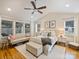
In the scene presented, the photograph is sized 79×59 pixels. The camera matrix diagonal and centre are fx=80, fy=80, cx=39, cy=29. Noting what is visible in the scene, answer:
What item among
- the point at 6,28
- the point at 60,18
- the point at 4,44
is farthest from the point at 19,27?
the point at 60,18

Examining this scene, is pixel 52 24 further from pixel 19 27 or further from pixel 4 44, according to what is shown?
pixel 4 44

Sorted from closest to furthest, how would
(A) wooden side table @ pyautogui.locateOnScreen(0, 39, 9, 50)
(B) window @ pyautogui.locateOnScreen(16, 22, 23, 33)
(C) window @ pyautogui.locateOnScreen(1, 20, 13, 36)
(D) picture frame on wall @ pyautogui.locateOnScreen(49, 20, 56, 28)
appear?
(A) wooden side table @ pyautogui.locateOnScreen(0, 39, 9, 50) < (C) window @ pyautogui.locateOnScreen(1, 20, 13, 36) < (B) window @ pyautogui.locateOnScreen(16, 22, 23, 33) < (D) picture frame on wall @ pyautogui.locateOnScreen(49, 20, 56, 28)

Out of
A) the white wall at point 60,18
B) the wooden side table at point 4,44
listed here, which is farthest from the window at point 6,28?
the white wall at point 60,18

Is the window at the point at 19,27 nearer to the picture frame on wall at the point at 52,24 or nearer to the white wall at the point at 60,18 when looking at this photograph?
the white wall at the point at 60,18

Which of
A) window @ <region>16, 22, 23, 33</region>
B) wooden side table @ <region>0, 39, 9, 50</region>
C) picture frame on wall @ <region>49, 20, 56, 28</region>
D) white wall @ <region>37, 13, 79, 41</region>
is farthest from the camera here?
picture frame on wall @ <region>49, 20, 56, 28</region>

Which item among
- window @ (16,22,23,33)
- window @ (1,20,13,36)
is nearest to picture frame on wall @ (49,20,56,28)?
window @ (16,22,23,33)

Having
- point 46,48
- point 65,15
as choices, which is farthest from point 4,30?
point 65,15

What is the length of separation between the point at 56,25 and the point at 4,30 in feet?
14.2

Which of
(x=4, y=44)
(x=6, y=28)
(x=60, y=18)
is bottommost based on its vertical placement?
(x=4, y=44)

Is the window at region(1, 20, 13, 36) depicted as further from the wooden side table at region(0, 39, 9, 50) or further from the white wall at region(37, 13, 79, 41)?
the white wall at region(37, 13, 79, 41)

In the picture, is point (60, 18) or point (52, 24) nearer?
point (60, 18)

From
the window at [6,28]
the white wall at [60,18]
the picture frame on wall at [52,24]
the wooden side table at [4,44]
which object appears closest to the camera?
the wooden side table at [4,44]

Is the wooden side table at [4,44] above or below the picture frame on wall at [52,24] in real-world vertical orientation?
below

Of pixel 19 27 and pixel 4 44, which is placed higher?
pixel 19 27
